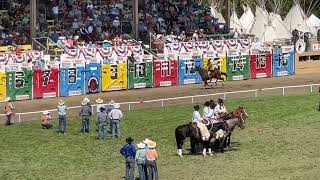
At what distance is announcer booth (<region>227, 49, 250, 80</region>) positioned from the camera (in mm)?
50594

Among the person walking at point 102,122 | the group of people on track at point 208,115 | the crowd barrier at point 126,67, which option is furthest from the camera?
the crowd barrier at point 126,67

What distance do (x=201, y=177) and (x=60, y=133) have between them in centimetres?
966

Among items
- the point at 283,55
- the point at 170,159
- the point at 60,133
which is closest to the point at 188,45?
the point at 283,55

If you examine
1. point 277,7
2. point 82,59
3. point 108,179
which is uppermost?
point 277,7

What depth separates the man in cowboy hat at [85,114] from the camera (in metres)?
31.5

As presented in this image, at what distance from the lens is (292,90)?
4428 centimetres

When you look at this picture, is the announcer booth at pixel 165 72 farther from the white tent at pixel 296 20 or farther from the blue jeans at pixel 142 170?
the white tent at pixel 296 20

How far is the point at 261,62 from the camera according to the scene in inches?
2053

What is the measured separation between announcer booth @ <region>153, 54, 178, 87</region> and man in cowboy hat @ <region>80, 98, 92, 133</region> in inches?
Answer: 598

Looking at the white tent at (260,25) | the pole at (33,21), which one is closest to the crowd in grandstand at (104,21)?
the pole at (33,21)

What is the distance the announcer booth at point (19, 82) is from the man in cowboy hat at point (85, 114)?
10.00m

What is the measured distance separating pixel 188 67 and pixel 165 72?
65.9 inches

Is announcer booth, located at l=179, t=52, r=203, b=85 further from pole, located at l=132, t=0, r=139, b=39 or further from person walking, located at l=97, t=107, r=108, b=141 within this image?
person walking, located at l=97, t=107, r=108, b=141

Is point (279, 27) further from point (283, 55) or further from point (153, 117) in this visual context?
point (153, 117)
